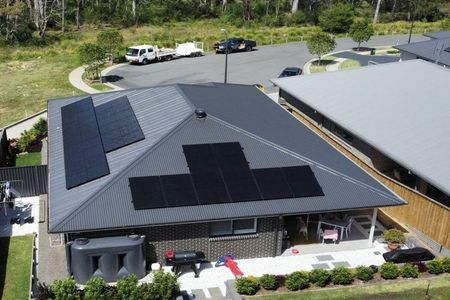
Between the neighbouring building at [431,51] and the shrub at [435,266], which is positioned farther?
the neighbouring building at [431,51]

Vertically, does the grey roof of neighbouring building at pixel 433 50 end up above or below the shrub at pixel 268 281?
above

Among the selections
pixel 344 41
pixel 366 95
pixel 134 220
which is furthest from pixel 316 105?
pixel 344 41

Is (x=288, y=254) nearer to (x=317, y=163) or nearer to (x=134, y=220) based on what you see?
(x=317, y=163)

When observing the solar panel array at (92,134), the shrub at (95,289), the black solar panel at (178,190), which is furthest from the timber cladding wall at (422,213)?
the shrub at (95,289)

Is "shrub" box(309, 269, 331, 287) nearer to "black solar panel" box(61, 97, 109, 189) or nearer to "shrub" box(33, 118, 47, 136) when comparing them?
"black solar panel" box(61, 97, 109, 189)

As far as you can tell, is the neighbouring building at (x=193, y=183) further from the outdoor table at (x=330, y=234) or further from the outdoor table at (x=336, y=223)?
the outdoor table at (x=330, y=234)

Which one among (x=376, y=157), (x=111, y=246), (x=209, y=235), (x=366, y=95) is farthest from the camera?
(x=366, y=95)

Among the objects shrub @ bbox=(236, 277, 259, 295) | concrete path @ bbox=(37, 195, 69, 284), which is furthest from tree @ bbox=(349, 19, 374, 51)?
shrub @ bbox=(236, 277, 259, 295)
